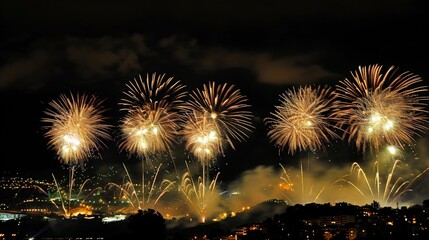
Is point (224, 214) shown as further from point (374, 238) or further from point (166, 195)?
point (374, 238)

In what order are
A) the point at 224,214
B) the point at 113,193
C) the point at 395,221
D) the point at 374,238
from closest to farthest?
the point at 374,238
the point at 395,221
the point at 224,214
the point at 113,193

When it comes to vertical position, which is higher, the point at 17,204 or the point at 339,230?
the point at 17,204

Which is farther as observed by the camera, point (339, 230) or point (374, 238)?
point (339, 230)

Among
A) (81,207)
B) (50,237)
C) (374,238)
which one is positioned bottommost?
(374,238)

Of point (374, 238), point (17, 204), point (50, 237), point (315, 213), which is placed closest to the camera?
point (374, 238)

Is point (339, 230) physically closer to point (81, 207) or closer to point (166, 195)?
point (166, 195)

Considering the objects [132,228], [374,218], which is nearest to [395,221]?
[374,218]

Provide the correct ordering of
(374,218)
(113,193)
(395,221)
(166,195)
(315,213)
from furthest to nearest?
1. (113,193)
2. (166,195)
3. (315,213)
4. (374,218)
5. (395,221)

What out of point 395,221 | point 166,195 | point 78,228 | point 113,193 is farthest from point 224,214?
point 395,221

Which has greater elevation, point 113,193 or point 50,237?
point 113,193
